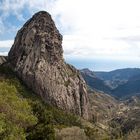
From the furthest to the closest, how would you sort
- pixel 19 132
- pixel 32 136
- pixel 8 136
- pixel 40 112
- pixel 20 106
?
1. pixel 40 112
2. pixel 20 106
3. pixel 32 136
4. pixel 19 132
5. pixel 8 136

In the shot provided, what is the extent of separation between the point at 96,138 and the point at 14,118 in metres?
51.4

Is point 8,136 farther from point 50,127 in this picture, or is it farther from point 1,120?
point 50,127

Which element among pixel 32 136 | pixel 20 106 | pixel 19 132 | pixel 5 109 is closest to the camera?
pixel 19 132

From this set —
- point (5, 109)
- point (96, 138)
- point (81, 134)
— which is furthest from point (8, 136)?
point (96, 138)

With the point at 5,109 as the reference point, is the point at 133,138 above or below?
below

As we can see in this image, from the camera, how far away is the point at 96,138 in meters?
151

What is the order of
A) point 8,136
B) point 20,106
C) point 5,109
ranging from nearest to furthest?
point 8,136
point 5,109
point 20,106

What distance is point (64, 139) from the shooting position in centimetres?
11731

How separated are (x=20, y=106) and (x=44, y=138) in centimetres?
1820

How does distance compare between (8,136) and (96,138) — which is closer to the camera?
(8,136)

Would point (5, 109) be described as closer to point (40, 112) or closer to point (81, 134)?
point (81, 134)

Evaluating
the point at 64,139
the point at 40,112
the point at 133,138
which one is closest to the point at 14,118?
the point at 64,139

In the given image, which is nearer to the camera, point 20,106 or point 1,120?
point 1,120

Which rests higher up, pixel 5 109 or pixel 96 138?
pixel 5 109
